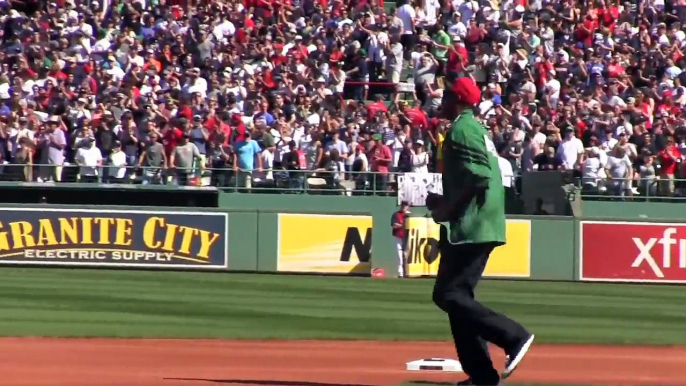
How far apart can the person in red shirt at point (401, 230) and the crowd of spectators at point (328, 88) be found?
88cm

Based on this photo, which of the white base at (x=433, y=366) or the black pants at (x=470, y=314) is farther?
the white base at (x=433, y=366)

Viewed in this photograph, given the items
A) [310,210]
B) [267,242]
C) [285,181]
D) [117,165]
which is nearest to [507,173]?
[310,210]

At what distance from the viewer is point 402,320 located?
16.0 m

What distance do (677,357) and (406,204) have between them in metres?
11.3

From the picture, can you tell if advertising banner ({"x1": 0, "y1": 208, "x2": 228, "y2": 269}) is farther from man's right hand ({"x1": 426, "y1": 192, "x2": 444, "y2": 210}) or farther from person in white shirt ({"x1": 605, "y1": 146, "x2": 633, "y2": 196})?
man's right hand ({"x1": 426, "y1": 192, "x2": 444, "y2": 210})

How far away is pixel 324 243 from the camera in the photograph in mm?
23906

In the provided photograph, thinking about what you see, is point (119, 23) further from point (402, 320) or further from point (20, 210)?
point (402, 320)

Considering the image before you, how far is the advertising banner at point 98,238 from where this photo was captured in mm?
23188

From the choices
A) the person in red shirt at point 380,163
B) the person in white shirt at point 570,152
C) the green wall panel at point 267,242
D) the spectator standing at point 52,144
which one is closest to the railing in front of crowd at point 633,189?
the person in white shirt at point 570,152

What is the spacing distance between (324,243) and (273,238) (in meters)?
0.87

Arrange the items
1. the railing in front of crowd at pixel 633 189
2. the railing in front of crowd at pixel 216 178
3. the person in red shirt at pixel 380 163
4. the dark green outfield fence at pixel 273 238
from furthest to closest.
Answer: the person in red shirt at pixel 380 163 < the railing in front of crowd at pixel 633 189 < the railing in front of crowd at pixel 216 178 < the dark green outfield fence at pixel 273 238

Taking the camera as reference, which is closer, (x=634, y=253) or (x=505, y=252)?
(x=634, y=253)

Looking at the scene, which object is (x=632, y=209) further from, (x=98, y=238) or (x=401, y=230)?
(x=98, y=238)

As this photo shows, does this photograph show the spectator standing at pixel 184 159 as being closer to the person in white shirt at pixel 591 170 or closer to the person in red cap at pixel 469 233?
the person in white shirt at pixel 591 170
